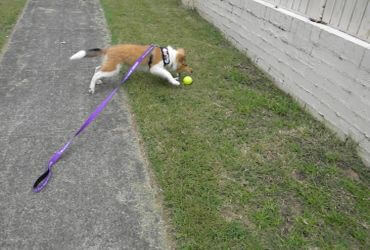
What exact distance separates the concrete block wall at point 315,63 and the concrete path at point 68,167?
8.22 feet

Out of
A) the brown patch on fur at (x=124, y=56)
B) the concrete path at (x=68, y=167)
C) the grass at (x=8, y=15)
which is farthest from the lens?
the grass at (x=8, y=15)

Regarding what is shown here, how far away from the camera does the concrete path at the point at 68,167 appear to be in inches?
116

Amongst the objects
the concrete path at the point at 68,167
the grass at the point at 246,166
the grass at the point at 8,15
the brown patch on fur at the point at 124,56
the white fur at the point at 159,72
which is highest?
the brown patch on fur at the point at 124,56

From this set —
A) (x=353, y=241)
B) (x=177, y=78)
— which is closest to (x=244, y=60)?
(x=177, y=78)

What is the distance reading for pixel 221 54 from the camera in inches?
272

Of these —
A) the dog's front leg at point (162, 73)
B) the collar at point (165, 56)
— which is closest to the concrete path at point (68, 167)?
the dog's front leg at point (162, 73)

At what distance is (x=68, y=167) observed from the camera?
3.71 metres

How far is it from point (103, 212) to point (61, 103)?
237 centimetres

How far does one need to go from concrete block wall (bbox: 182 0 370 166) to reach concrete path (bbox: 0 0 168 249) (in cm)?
251

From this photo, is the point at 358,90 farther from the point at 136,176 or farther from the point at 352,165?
the point at 136,176

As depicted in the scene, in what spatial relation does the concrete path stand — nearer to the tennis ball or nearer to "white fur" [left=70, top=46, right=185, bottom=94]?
"white fur" [left=70, top=46, right=185, bottom=94]

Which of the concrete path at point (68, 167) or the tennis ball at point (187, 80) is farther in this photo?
the tennis ball at point (187, 80)

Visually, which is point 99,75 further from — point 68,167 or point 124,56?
point 68,167

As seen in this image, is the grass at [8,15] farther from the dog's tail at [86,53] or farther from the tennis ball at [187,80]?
the tennis ball at [187,80]
